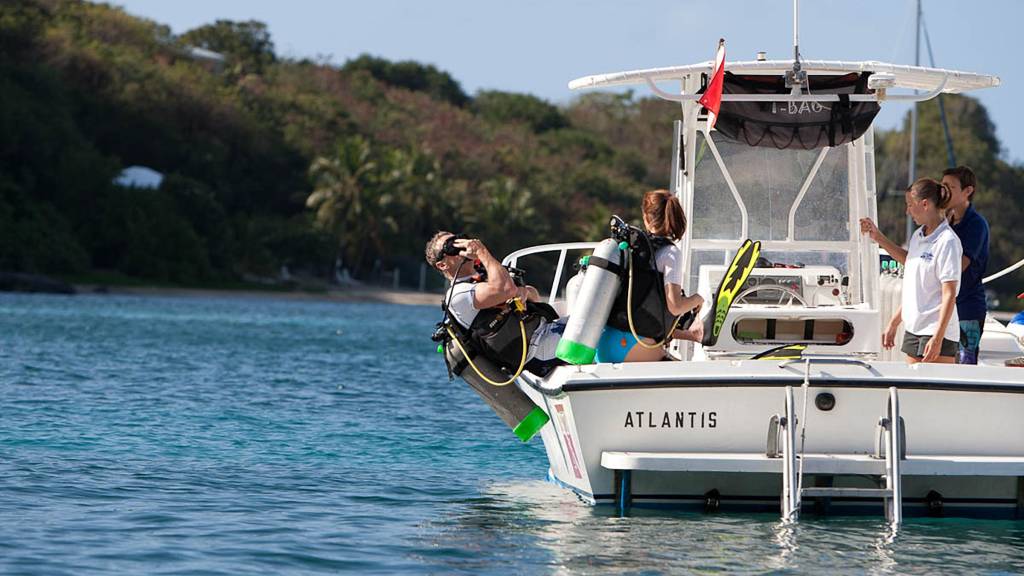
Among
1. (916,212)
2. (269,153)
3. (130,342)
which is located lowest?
(130,342)

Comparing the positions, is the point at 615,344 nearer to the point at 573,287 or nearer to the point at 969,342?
the point at 573,287

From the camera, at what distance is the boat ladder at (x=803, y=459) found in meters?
8.20

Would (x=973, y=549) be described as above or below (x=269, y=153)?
below

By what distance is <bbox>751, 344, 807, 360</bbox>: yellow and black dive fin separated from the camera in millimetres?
9062

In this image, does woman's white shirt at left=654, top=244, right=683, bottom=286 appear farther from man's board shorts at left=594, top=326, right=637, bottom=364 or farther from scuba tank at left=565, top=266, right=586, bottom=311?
scuba tank at left=565, top=266, right=586, bottom=311

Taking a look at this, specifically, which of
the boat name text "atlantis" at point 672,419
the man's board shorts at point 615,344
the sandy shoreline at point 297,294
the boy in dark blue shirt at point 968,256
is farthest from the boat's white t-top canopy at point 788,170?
the sandy shoreline at point 297,294

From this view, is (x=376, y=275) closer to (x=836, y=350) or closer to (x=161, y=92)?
(x=161, y=92)

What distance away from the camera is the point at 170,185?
226ft

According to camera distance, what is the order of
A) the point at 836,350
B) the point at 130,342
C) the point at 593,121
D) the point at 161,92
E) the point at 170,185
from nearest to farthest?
the point at 836,350, the point at 130,342, the point at 170,185, the point at 161,92, the point at 593,121

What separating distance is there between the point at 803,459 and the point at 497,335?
1.92 metres

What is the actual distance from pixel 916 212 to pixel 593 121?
352ft

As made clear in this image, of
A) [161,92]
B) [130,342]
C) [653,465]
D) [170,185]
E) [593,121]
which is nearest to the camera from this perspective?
[653,465]

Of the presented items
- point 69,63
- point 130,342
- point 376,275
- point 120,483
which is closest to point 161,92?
point 69,63

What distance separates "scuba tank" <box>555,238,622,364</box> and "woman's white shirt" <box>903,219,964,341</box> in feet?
5.63
